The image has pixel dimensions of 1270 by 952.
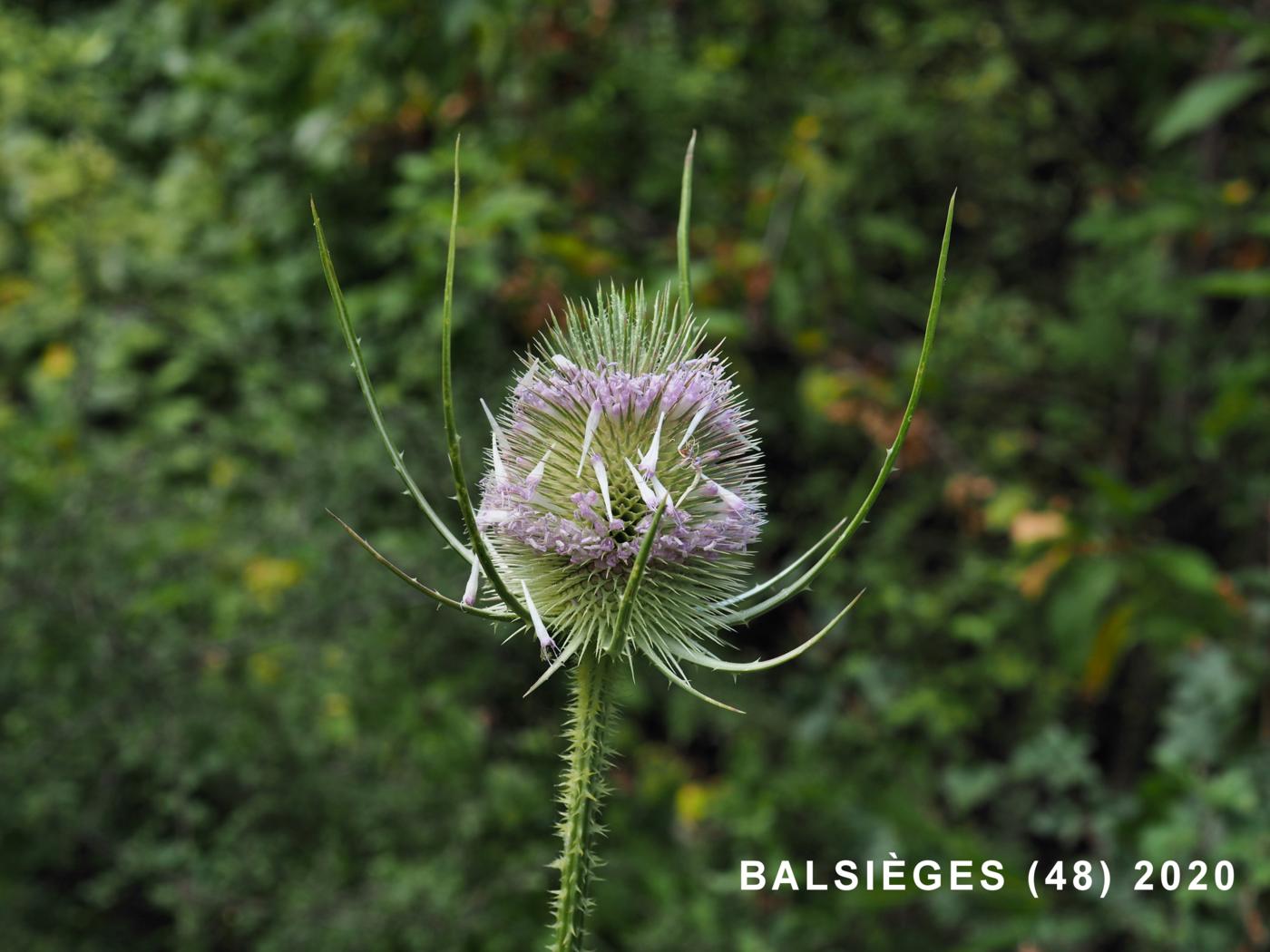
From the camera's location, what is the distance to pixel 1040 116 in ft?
11.3

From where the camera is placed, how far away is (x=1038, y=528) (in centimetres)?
262

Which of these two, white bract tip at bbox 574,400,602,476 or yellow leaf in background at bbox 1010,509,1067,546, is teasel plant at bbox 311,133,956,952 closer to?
white bract tip at bbox 574,400,602,476

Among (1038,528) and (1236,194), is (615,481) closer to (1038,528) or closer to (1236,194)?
(1038,528)

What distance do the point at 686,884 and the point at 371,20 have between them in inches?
76.4

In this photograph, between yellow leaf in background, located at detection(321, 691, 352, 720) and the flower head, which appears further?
yellow leaf in background, located at detection(321, 691, 352, 720)

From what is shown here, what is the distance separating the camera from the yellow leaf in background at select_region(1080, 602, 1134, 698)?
2467 mm

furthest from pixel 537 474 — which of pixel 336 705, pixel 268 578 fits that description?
pixel 268 578

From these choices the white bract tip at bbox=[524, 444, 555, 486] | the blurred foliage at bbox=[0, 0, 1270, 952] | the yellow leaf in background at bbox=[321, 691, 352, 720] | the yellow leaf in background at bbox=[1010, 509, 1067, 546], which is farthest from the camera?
the yellow leaf in background at bbox=[321, 691, 352, 720]

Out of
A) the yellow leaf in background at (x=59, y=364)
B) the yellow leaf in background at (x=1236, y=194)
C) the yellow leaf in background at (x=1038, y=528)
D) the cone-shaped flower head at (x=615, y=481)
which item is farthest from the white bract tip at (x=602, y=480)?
the yellow leaf in background at (x=59, y=364)

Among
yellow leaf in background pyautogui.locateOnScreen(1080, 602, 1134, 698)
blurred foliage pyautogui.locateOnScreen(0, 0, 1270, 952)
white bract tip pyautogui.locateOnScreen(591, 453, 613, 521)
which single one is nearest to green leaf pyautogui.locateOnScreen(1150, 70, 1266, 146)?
blurred foliage pyautogui.locateOnScreen(0, 0, 1270, 952)

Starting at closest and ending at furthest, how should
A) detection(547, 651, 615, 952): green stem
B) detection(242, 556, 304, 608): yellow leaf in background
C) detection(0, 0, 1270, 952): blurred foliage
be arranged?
detection(547, 651, 615, 952): green stem < detection(0, 0, 1270, 952): blurred foliage < detection(242, 556, 304, 608): yellow leaf in background

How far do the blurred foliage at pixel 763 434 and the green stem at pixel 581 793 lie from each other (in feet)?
4.58

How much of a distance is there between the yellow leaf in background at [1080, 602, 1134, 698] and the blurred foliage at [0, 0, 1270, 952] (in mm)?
13

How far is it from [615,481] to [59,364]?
2758 mm
